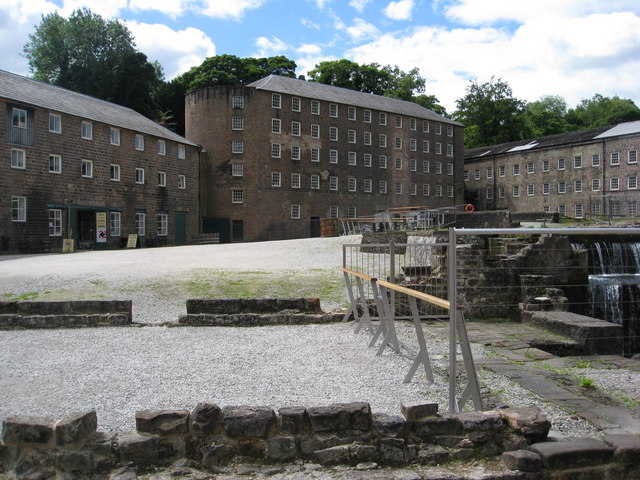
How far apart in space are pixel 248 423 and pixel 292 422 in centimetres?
33

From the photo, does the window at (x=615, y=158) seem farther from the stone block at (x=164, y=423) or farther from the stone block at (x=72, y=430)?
the stone block at (x=72, y=430)

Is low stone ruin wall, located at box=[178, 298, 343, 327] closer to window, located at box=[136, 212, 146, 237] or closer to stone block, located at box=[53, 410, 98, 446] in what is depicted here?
stone block, located at box=[53, 410, 98, 446]

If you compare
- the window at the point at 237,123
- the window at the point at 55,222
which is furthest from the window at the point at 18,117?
the window at the point at 237,123

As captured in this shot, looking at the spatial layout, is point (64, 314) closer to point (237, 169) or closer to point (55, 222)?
point (55, 222)

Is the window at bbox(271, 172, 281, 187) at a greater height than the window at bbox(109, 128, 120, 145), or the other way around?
the window at bbox(109, 128, 120, 145)

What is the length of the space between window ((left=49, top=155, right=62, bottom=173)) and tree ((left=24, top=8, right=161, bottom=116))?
26.6 m

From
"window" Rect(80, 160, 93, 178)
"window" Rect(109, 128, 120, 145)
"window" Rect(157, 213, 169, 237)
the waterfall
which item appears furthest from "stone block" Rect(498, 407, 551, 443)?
"window" Rect(157, 213, 169, 237)

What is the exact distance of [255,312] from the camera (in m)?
10.9

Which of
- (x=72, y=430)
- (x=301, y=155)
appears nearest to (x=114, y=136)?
(x=301, y=155)

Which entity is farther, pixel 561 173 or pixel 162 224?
pixel 561 173

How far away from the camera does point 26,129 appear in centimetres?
3070

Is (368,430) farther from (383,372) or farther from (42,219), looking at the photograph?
(42,219)

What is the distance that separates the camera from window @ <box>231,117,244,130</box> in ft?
156

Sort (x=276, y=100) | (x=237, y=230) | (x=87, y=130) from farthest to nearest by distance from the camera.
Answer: (x=276, y=100) < (x=237, y=230) < (x=87, y=130)
